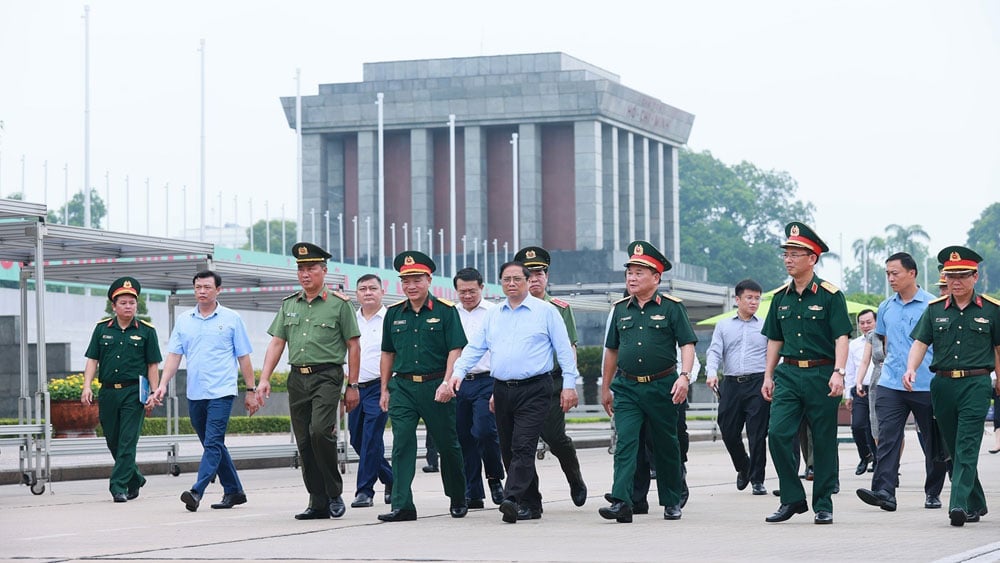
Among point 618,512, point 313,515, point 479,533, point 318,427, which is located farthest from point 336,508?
point 618,512

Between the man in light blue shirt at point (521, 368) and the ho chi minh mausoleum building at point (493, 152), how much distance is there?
65.1m

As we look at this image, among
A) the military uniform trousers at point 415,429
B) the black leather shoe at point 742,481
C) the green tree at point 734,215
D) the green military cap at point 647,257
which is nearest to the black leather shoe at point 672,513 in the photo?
the military uniform trousers at point 415,429

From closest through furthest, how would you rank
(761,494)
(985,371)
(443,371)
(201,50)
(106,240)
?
1. (985,371)
2. (443,371)
3. (761,494)
4. (106,240)
5. (201,50)

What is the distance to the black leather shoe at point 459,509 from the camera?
11852mm

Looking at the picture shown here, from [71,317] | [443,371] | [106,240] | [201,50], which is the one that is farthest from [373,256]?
[443,371]

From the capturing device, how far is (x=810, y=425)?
11062 millimetres

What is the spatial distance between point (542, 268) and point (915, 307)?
2.76 metres

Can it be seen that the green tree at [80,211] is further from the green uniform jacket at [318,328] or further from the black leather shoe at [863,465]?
the green uniform jacket at [318,328]

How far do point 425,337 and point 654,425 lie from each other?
5.49 feet

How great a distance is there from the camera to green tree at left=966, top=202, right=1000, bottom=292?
143500mm

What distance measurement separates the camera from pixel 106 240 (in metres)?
17.0

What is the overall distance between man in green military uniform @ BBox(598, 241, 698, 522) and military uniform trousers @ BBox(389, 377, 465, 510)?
1118 millimetres

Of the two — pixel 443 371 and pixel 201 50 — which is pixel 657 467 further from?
pixel 201 50

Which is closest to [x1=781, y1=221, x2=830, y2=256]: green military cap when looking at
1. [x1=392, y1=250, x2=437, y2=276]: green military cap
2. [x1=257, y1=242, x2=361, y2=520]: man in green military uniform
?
[x1=392, y1=250, x2=437, y2=276]: green military cap
